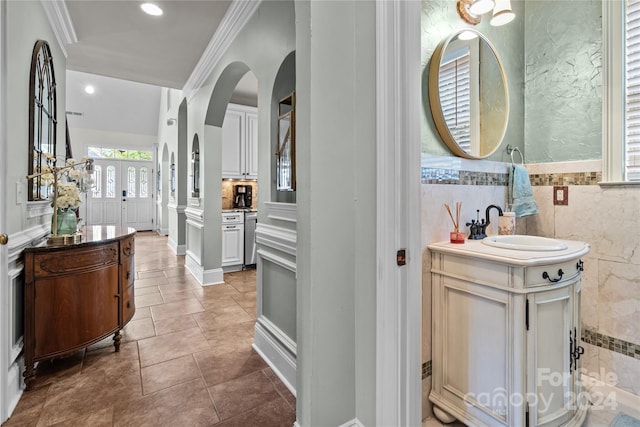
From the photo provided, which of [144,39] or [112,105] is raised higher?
[112,105]

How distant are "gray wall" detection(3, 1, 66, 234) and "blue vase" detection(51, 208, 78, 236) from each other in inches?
5.9

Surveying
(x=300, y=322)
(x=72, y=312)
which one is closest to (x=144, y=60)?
(x=72, y=312)

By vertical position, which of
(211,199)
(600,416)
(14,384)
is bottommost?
(600,416)

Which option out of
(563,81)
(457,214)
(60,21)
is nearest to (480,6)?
(563,81)

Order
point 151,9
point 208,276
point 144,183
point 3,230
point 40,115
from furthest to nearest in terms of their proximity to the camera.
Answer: point 144,183 → point 208,276 → point 151,9 → point 40,115 → point 3,230

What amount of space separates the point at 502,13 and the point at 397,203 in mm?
1597

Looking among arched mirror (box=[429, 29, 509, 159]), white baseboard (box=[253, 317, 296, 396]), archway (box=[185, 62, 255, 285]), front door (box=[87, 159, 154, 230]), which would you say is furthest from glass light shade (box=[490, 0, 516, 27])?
front door (box=[87, 159, 154, 230])

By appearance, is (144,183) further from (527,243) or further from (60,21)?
(527,243)

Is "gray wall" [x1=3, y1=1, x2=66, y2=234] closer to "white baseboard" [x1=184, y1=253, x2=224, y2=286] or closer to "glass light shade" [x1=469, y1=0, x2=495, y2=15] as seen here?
"white baseboard" [x1=184, y1=253, x2=224, y2=286]

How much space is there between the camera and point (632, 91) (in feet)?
5.89

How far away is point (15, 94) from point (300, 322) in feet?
7.06

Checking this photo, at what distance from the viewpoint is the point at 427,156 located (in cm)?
169

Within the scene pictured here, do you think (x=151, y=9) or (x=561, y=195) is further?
(x=151, y=9)

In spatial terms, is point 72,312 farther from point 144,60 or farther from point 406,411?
point 144,60
